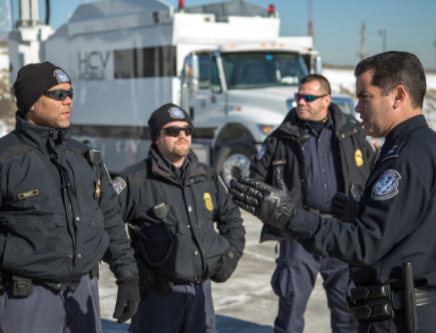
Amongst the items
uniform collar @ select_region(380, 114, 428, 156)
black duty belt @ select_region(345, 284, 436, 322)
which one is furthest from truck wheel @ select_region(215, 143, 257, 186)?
black duty belt @ select_region(345, 284, 436, 322)

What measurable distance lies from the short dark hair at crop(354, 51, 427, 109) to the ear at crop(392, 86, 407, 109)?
0.01 meters

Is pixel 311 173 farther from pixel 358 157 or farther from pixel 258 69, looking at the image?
pixel 258 69

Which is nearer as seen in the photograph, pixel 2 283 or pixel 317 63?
pixel 2 283

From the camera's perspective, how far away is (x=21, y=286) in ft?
8.43

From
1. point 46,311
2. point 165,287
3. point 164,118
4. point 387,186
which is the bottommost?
point 165,287

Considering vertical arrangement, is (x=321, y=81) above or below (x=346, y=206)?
above

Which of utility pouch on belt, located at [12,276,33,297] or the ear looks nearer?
the ear

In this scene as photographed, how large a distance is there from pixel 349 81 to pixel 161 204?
45.3 m

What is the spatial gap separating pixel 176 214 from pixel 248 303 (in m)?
2.30

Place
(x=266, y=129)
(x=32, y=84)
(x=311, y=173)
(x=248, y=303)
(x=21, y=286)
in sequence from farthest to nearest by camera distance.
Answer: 1. (x=266, y=129)
2. (x=248, y=303)
3. (x=311, y=173)
4. (x=32, y=84)
5. (x=21, y=286)

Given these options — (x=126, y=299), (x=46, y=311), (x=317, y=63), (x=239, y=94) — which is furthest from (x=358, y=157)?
(x=317, y=63)

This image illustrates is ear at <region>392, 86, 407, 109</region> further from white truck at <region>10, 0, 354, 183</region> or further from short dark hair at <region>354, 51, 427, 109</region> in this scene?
white truck at <region>10, 0, 354, 183</region>

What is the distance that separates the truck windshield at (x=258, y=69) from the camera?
1034 cm

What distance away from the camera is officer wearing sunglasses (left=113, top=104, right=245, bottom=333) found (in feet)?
10.7
